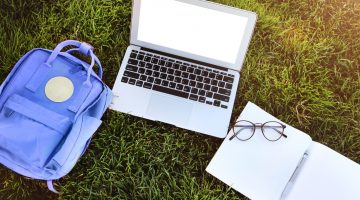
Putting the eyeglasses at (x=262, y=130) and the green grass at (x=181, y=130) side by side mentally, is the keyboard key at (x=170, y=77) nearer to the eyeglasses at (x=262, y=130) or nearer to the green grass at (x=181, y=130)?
the green grass at (x=181, y=130)

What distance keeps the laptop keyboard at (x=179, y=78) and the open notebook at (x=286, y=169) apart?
19 cm

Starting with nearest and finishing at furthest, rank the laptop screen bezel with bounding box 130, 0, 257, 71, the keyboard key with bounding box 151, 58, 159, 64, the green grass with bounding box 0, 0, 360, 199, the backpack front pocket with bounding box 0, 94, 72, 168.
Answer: the backpack front pocket with bounding box 0, 94, 72, 168 → the laptop screen bezel with bounding box 130, 0, 257, 71 → the green grass with bounding box 0, 0, 360, 199 → the keyboard key with bounding box 151, 58, 159, 64

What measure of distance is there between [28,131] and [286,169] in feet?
3.46

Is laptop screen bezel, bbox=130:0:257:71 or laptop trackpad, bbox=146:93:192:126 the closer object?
laptop screen bezel, bbox=130:0:257:71

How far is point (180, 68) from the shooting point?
216cm

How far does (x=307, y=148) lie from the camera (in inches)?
81.3

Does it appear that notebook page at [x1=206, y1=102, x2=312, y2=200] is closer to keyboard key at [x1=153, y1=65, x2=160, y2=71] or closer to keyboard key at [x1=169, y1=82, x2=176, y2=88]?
keyboard key at [x1=169, y1=82, x2=176, y2=88]

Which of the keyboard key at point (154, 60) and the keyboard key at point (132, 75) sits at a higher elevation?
the keyboard key at point (154, 60)

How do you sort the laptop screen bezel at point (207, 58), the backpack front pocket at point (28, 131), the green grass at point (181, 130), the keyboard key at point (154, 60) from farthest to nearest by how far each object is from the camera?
the keyboard key at point (154, 60)
the green grass at point (181, 130)
the laptop screen bezel at point (207, 58)
the backpack front pocket at point (28, 131)

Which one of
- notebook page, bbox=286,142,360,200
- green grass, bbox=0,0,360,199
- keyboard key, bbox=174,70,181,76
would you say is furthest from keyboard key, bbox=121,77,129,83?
notebook page, bbox=286,142,360,200

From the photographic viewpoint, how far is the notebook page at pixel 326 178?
1.98 meters

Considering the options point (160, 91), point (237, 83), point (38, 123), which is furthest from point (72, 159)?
point (237, 83)

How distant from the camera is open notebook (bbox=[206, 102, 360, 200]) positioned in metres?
1.99

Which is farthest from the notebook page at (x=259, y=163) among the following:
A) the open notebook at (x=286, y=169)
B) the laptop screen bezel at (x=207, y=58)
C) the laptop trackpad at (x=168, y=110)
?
the laptop screen bezel at (x=207, y=58)
